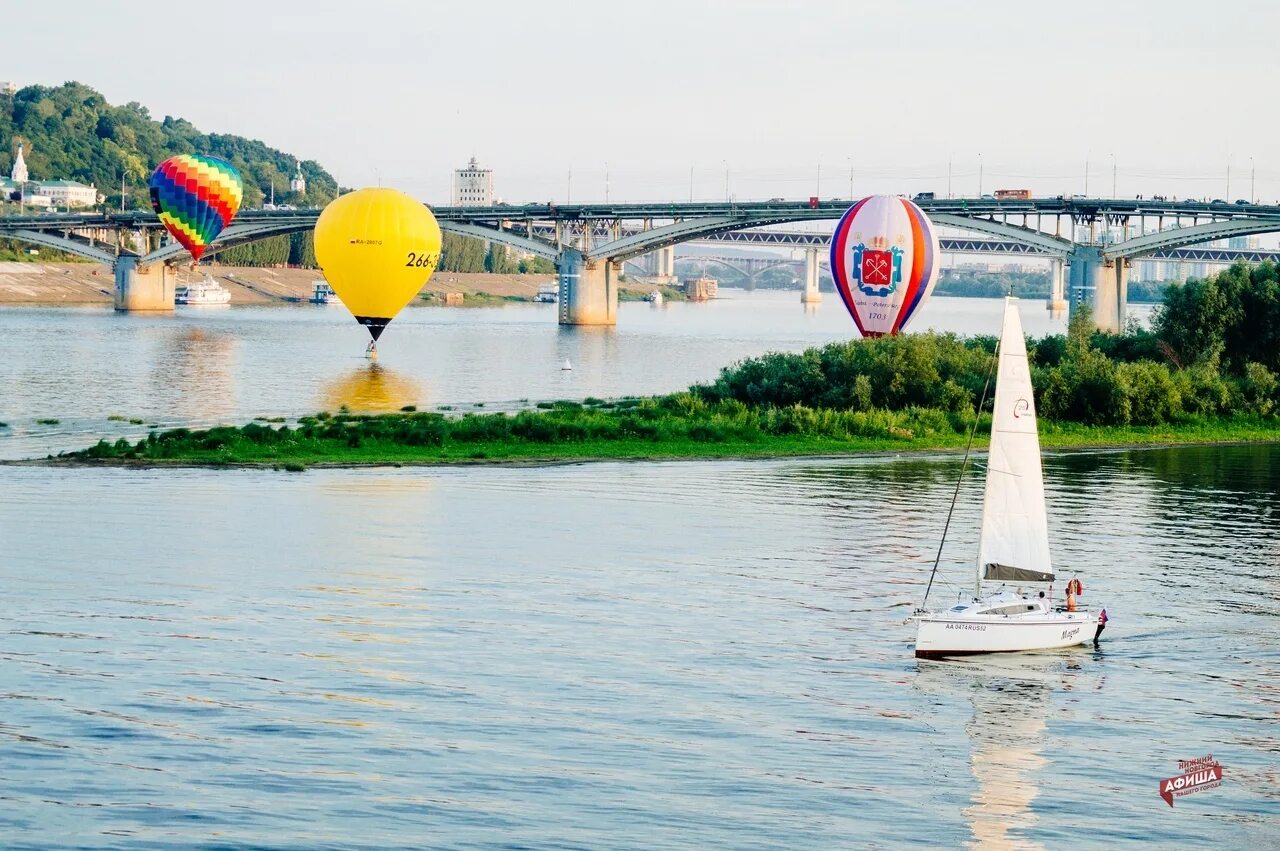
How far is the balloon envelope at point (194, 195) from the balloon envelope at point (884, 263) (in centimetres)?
6052

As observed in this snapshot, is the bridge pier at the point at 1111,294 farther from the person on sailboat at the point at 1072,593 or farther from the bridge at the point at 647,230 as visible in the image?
the person on sailboat at the point at 1072,593

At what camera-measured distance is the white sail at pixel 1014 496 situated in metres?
29.1


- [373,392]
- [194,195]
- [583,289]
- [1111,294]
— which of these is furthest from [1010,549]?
[583,289]

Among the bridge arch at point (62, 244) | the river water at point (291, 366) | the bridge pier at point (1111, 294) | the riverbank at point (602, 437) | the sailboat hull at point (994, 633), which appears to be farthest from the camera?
the bridge arch at point (62, 244)

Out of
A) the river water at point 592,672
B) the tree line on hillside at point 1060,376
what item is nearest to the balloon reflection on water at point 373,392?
the tree line on hillside at point 1060,376

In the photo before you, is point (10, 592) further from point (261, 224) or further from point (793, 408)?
point (261, 224)

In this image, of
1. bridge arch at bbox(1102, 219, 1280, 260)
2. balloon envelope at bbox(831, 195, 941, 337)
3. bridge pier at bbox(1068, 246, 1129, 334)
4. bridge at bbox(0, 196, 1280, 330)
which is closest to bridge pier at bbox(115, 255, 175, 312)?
bridge at bbox(0, 196, 1280, 330)

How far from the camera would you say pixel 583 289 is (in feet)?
586

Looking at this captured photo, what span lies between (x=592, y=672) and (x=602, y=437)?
32.9 meters

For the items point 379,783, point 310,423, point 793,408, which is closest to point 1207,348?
point 793,408

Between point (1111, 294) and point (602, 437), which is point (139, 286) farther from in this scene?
point (602, 437)

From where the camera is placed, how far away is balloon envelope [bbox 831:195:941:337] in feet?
293

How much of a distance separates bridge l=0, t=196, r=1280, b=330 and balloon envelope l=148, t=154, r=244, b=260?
1505 inches

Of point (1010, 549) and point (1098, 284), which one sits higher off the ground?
point (1098, 284)
